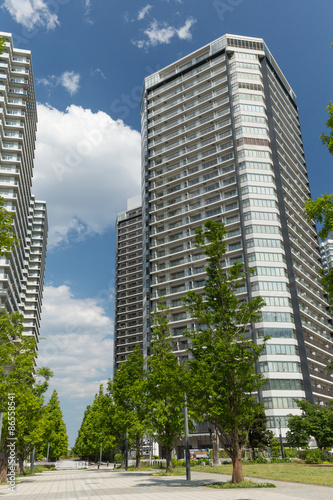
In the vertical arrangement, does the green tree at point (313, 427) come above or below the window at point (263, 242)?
below

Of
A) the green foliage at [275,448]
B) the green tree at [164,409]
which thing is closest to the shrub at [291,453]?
the green foliage at [275,448]

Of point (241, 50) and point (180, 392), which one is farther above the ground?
point (241, 50)

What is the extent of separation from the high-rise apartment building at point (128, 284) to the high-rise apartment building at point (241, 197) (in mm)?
43230

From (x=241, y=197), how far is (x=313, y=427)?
4095 cm

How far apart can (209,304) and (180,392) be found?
5.34 meters

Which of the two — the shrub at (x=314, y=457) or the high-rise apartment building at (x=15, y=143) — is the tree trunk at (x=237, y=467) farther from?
the high-rise apartment building at (x=15, y=143)

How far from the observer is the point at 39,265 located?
384 ft

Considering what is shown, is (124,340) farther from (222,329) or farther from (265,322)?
(222,329)

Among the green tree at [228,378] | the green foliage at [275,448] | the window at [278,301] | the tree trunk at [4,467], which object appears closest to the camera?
the green tree at [228,378]

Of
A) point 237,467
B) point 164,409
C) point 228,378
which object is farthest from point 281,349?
point 237,467

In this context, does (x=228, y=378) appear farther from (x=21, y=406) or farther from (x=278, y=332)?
(x=278, y=332)

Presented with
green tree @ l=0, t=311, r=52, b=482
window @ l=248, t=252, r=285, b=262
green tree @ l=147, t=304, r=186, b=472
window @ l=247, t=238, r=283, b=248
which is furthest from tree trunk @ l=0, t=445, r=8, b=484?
window @ l=247, t=238, r=283, b=248

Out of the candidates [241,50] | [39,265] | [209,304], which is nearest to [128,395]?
[209,304]

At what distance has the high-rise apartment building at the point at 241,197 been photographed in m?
→ 67.9
